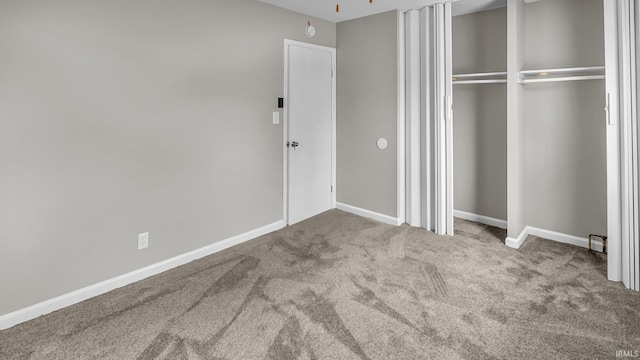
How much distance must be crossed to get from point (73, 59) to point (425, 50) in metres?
3.20

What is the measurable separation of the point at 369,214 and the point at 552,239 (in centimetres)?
196

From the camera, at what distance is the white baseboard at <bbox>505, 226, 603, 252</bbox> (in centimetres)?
319

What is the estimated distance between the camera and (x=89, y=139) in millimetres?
2391

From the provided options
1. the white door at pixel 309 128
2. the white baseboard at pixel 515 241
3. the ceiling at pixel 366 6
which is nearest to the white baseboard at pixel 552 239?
the white baseboard at pixel 515 241

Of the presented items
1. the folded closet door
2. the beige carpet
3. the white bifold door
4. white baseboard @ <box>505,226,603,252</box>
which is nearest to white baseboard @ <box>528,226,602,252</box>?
white baseboard @ <box>505,226,603,252</box>

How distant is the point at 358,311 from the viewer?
2.22 meters

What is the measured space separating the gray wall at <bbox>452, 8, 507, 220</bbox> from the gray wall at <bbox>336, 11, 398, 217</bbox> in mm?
843

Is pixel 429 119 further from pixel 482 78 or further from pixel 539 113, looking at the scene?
pixel 539 113

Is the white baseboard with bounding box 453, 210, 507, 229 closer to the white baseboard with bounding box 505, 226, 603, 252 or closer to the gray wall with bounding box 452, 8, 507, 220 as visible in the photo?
the gray wall with bounding box 452, 8, 507, 220

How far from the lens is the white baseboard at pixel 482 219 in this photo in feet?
12.6

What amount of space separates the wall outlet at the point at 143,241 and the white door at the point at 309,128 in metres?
1.61

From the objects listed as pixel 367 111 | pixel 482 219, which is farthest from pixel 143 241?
pixel 482 219

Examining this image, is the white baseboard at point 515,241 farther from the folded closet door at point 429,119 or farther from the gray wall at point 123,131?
the gray wall at point 123,131

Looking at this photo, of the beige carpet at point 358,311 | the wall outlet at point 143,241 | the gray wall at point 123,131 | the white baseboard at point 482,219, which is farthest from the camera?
the white baseboard at point 482,219
